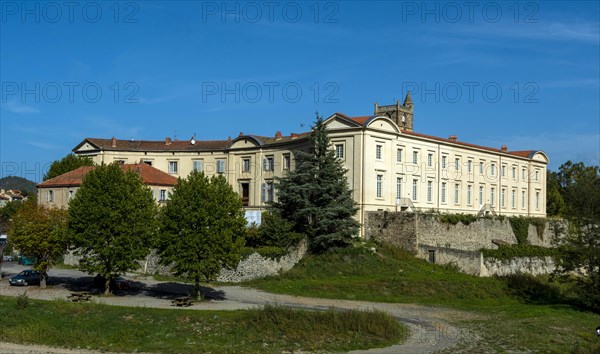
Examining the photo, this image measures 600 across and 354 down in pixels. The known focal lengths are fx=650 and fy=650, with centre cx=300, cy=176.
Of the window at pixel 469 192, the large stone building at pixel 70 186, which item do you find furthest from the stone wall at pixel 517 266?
the large stone building at pixel 70 186

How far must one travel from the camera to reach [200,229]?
36062mm

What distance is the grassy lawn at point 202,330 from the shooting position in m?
28.4

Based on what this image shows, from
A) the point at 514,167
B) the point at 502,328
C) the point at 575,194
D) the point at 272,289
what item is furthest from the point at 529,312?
the point at 514,167

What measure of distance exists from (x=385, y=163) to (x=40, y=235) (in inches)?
1048

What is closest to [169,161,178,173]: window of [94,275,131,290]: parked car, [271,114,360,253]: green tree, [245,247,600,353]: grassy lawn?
[271,114,360,253]: green tree

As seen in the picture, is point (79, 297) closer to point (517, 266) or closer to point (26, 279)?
point (26, 279)

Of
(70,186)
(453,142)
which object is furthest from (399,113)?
(70,186)

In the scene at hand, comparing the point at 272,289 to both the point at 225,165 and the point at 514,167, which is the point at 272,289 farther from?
the point at 514,167

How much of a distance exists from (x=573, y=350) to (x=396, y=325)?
776 cm

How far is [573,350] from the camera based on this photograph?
92.9 ft

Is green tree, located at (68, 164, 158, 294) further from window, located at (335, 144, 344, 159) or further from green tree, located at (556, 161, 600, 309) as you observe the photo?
green tree, located at (556, 161, 600, 309)

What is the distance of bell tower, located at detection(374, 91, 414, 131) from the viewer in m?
69.8

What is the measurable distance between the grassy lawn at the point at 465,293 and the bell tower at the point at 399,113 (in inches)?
960

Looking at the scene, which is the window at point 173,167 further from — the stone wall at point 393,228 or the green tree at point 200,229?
the green tree at point 200,229
